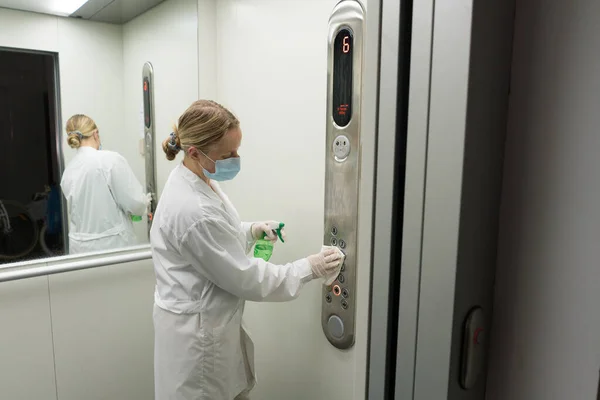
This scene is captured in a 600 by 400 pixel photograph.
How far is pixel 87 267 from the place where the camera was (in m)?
1.81

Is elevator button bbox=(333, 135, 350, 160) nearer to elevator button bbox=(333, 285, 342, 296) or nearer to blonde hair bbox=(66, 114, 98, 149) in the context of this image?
elevator button bbox=(333, 285, 342, 296)

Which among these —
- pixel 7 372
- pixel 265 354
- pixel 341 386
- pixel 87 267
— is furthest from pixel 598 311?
pixel 7 372

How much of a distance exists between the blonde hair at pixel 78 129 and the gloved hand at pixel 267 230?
0.88m

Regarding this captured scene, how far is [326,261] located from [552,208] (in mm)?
949

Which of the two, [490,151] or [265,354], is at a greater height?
[490,151]

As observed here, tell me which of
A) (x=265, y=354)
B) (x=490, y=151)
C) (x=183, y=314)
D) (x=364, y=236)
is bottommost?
(x=265, y=354)

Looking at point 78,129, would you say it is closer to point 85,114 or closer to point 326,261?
point 85,114

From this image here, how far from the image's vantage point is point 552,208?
1.51ft

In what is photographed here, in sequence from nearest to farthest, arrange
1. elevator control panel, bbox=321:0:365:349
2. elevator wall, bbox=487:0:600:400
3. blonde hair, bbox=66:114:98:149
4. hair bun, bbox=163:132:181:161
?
elevator wall, bbox=487:0:600:400 < elevator control panel, bbox=321:0:365:349 < hair bun, bbox=163:132:181:161 < blonde hair, bbox=66:114:98:149

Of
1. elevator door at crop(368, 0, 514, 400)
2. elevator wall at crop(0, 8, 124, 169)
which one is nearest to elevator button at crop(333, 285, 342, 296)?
elevator door at crop(368, 0, 514, 400)

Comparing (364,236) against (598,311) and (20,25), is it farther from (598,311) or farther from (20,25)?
(20,25)

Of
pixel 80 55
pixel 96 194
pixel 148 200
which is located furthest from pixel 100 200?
pixel 80 55

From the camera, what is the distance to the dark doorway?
1.73 metres

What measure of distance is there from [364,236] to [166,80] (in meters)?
1.81
